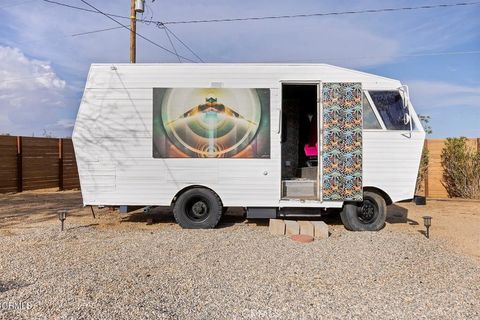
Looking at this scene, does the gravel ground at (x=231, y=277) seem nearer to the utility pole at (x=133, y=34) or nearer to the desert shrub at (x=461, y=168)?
the utility pole at (x=133, y=34)

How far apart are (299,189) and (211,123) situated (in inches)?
84.0

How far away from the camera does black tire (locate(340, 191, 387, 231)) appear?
24.1 ft

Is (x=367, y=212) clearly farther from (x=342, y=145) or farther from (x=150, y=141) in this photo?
(x=150, y=141)

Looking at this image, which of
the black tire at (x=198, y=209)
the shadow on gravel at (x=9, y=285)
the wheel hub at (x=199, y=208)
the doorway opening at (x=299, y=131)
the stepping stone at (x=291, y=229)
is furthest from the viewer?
the doorway opening at (x=299, y=131)

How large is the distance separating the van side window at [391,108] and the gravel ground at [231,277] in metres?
2.04

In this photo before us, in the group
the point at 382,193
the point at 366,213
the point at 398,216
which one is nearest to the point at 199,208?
the point at 366,213

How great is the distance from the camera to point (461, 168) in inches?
516

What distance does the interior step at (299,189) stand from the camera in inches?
294

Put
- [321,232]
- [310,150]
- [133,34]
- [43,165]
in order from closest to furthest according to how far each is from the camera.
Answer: [321,232]
[310,150]
[133,34]
[43,165]

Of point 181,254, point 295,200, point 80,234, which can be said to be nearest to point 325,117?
point 295,200

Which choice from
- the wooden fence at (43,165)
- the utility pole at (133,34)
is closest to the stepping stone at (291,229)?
the utility pole at (133,34)

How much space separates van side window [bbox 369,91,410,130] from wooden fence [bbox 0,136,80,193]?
493 inches

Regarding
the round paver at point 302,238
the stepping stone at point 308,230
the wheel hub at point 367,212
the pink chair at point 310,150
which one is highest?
the pink chair at point 310,150

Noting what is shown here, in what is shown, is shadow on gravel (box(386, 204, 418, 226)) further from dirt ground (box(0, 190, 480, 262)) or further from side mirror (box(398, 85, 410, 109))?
side mirror (box(398, 85, 410, 109))
